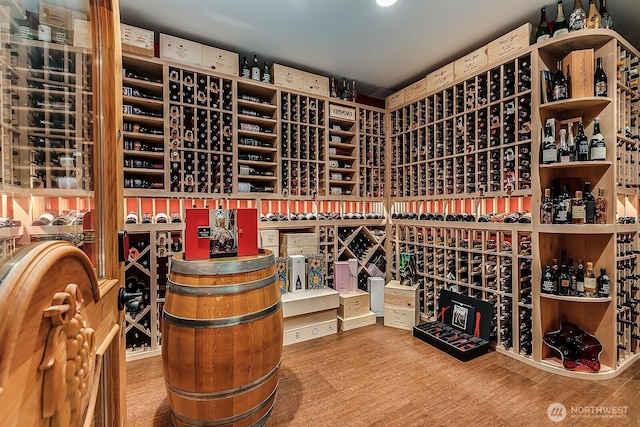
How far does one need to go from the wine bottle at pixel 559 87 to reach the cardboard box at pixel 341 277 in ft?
8.87

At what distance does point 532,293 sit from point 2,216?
345 centimetres

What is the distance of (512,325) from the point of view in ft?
9.52

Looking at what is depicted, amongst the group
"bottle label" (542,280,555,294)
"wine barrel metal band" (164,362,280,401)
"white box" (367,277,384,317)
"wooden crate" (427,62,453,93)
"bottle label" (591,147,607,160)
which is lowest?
"white box" (367,277,384,317)

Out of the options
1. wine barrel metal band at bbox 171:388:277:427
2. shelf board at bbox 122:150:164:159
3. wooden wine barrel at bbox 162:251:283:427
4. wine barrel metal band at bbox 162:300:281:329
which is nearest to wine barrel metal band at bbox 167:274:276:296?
wooden wine barrel at bbox 162:251:283:427

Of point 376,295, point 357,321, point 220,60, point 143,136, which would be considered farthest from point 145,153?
point 376,295

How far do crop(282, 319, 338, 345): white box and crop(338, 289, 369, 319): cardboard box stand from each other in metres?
0.17

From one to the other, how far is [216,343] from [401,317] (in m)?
2.55

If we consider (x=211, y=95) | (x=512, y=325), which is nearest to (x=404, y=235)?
(x=512, y=325)

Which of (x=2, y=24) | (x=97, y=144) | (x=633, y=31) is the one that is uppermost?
(x=633, y=31)

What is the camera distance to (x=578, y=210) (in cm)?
252

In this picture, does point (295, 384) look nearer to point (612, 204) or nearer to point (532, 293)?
point (532, 293)

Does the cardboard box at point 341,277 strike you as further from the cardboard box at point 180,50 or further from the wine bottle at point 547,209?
the cardboard box at point 180,50

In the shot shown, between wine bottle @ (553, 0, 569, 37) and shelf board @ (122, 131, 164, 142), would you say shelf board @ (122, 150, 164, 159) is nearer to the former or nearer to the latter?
shelf board @ (122, 131, 164, 142)

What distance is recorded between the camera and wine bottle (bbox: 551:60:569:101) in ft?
8.57
